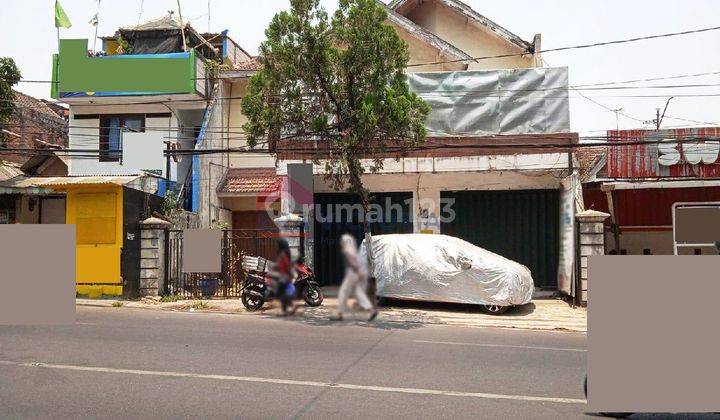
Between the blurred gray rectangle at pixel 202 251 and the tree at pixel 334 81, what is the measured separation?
606 millimetres

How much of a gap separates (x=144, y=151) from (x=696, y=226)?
2.08 meters

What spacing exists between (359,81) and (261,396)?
31.1 ft

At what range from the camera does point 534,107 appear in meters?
20.8

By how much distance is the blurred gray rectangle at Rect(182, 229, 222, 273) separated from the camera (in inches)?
62.4

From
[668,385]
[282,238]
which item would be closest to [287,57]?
[282,238]

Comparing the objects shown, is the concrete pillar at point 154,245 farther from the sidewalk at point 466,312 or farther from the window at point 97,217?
the sidewalk at point 466,312

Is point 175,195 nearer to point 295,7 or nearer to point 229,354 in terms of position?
point 295,7

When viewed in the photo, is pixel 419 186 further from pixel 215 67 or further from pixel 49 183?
pixel 49 183

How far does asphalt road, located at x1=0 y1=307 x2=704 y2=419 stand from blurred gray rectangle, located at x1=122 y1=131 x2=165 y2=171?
5.69 m

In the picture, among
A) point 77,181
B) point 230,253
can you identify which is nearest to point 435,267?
point 230,253

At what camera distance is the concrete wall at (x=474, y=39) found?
29.0m

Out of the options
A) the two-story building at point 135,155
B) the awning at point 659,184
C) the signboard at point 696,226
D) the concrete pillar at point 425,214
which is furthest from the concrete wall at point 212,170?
the awning at point 659,184

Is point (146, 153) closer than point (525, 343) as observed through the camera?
Yes

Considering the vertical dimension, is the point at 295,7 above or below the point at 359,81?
above
